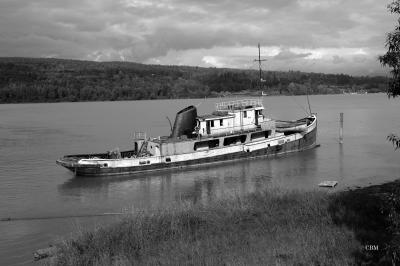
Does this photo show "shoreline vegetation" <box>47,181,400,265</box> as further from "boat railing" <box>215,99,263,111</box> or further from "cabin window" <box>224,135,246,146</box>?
"boat railing" <box>215,99,263,111</box>

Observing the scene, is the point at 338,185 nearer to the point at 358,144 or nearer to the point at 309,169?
the point at 309,169

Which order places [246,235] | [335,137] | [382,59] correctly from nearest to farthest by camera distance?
[382,59]
[246,235]
[335,137]

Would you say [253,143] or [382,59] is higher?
[382,59]

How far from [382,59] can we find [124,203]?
21298 millimetres

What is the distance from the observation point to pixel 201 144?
4103 centimetres

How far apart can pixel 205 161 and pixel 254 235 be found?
84.4 ft

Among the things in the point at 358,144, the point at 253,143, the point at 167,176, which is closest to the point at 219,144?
the point at 253,143

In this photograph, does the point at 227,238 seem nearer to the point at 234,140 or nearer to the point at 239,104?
the point at 234,140

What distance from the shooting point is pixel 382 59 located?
1038 cm

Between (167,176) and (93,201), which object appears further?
(167,176)

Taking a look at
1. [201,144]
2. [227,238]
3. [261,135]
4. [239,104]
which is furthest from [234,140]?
[227,238]

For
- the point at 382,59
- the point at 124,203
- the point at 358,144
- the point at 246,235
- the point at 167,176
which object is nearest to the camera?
the point at 382,59

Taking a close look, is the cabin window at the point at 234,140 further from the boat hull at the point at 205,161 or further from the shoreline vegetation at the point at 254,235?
the shoreline vegetation at the point at 254,235

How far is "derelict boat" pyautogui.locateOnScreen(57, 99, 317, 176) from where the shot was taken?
3700 centimetres
